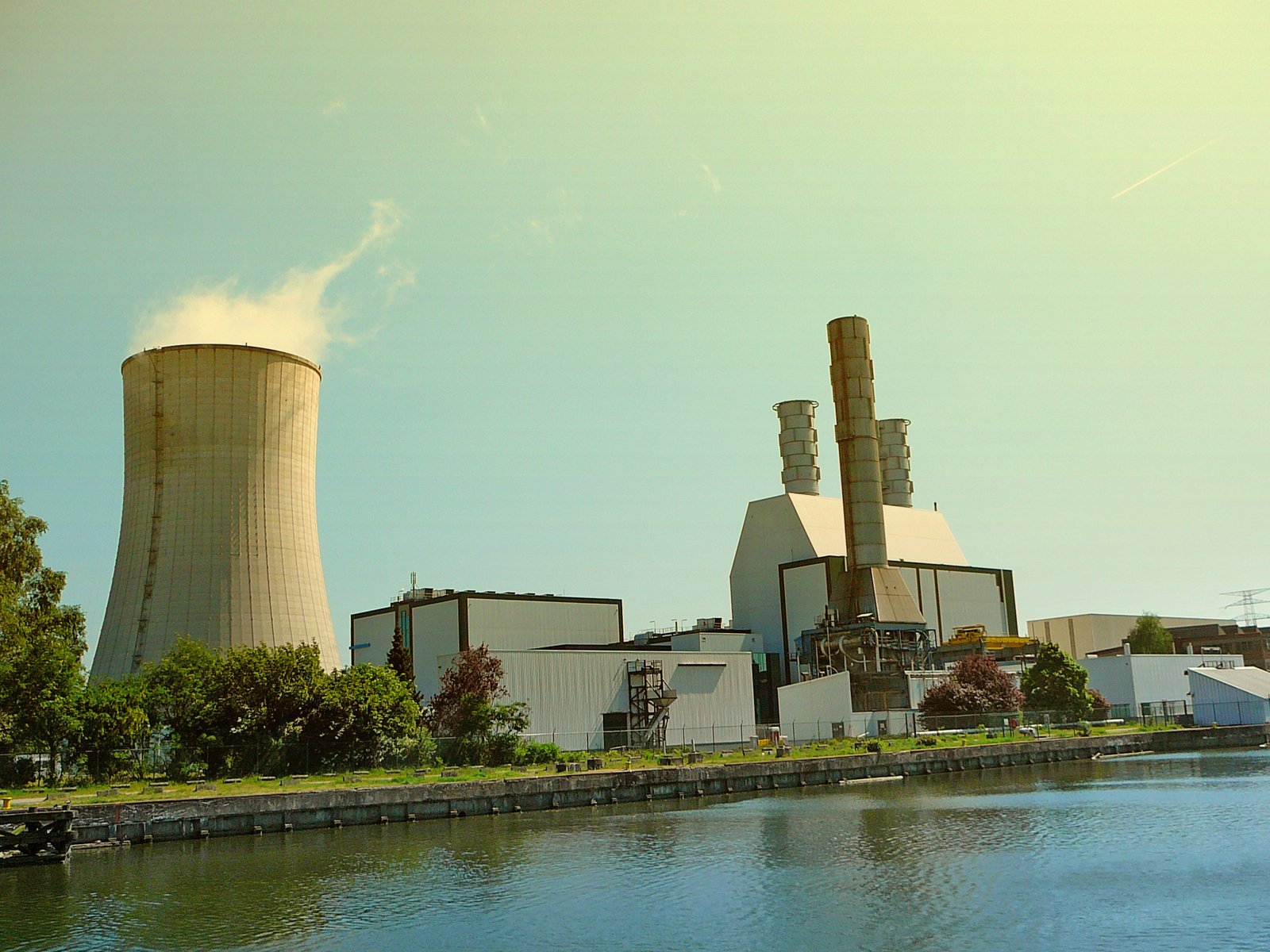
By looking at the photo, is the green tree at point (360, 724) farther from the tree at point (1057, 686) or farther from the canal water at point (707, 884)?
the tree at point (1057, 686)

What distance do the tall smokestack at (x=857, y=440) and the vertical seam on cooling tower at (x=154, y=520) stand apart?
143 ft

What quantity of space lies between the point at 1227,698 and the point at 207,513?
59372 mm

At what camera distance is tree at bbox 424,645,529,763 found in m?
48.7

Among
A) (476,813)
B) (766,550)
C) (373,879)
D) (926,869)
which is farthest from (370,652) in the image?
(926,869)

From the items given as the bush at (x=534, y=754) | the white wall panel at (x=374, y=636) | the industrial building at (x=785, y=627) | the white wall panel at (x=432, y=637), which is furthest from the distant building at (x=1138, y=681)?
the white wall panel at (x=374, y=636)

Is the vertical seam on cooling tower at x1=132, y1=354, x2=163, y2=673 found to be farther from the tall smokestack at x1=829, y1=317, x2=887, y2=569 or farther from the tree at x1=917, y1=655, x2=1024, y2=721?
the tall smokestack at x1=829, y1=317, x2=887, y2=569

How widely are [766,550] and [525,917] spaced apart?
216ft

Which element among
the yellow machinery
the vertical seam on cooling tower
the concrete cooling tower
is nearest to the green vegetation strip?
the vertical seam on cooling tower

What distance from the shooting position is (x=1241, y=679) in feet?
244

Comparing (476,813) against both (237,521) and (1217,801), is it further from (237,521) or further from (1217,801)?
(1217,801)

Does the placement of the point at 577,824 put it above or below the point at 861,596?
below

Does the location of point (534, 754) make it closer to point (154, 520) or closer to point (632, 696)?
point (632, 696)

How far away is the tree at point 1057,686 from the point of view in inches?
2749

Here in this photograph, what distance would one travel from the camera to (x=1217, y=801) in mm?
37156
